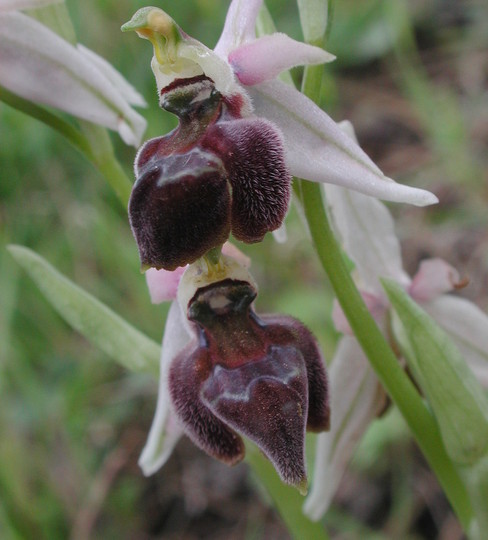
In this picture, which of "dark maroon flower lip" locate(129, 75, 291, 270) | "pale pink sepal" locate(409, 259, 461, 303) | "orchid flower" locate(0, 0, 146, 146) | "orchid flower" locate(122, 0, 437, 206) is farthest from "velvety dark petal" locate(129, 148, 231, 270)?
"pale pink sepal" locate(409, 259, 461, 303)

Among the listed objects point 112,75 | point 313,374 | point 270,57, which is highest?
point 270,57

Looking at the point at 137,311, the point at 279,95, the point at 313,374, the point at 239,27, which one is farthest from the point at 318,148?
the point at 137,311

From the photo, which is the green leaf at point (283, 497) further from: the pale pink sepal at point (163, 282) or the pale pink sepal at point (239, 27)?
the pale pink sepal at point (239, 27)

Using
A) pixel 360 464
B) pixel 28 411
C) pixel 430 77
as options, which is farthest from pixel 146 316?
pixel 430 77

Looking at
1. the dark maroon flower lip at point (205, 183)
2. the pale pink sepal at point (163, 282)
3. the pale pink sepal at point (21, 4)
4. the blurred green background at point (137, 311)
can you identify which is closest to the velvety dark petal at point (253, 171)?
the dark maroon flower lip at point (205, 183)

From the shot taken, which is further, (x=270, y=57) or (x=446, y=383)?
(x=446, y=383)

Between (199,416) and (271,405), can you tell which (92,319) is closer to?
(199,416)

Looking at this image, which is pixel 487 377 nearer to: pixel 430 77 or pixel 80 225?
pixel 80 225
